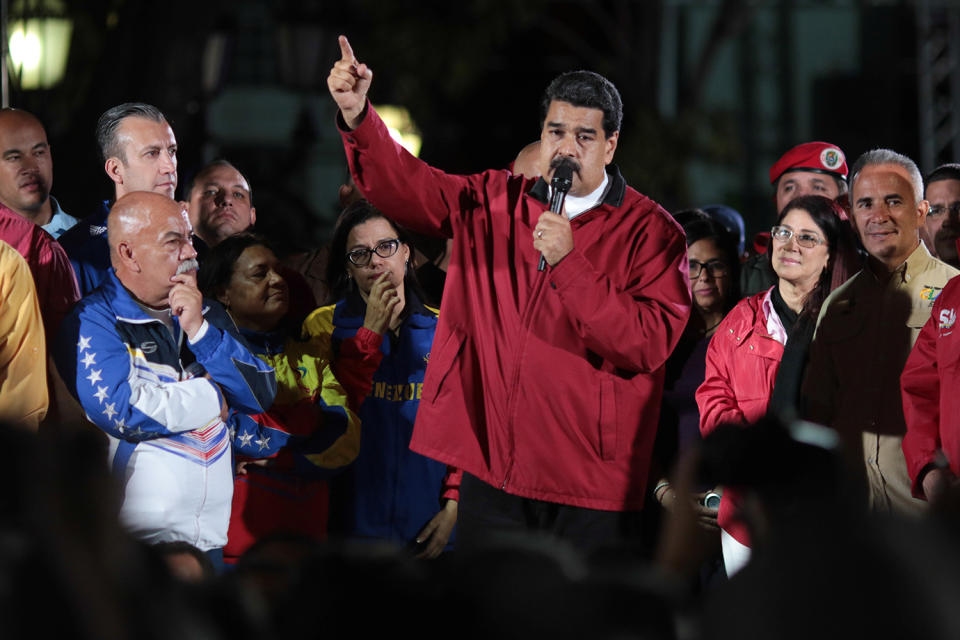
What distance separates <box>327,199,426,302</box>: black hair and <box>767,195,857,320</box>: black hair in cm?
143

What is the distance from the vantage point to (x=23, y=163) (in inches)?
188

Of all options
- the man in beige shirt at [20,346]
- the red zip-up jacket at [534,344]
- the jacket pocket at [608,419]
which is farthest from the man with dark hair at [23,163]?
the jacket pocket at [608,419]

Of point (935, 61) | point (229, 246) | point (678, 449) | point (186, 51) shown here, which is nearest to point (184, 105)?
point (186, 51)

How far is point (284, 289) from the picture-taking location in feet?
15.5

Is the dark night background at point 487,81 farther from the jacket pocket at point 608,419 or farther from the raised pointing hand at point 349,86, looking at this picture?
the jacket pocket at point 608,419

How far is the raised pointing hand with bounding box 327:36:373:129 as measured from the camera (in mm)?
3547

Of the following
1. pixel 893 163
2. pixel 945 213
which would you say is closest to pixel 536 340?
pixel 893 163

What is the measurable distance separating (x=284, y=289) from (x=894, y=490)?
7.37ft

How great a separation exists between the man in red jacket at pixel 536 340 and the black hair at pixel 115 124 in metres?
1.51

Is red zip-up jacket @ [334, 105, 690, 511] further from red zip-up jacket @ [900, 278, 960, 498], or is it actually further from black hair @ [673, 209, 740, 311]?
black hair @ [673, 209, 740, 311]

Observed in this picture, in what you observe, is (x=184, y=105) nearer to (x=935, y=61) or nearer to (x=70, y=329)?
(x=70, y=329)

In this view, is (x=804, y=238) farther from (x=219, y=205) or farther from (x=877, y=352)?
(x=219, y=205)

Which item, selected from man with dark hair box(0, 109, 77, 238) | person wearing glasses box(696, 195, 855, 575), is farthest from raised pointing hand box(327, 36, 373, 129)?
man with dark hair box(0, 109, 77, 238)

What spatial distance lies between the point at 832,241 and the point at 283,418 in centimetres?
208
